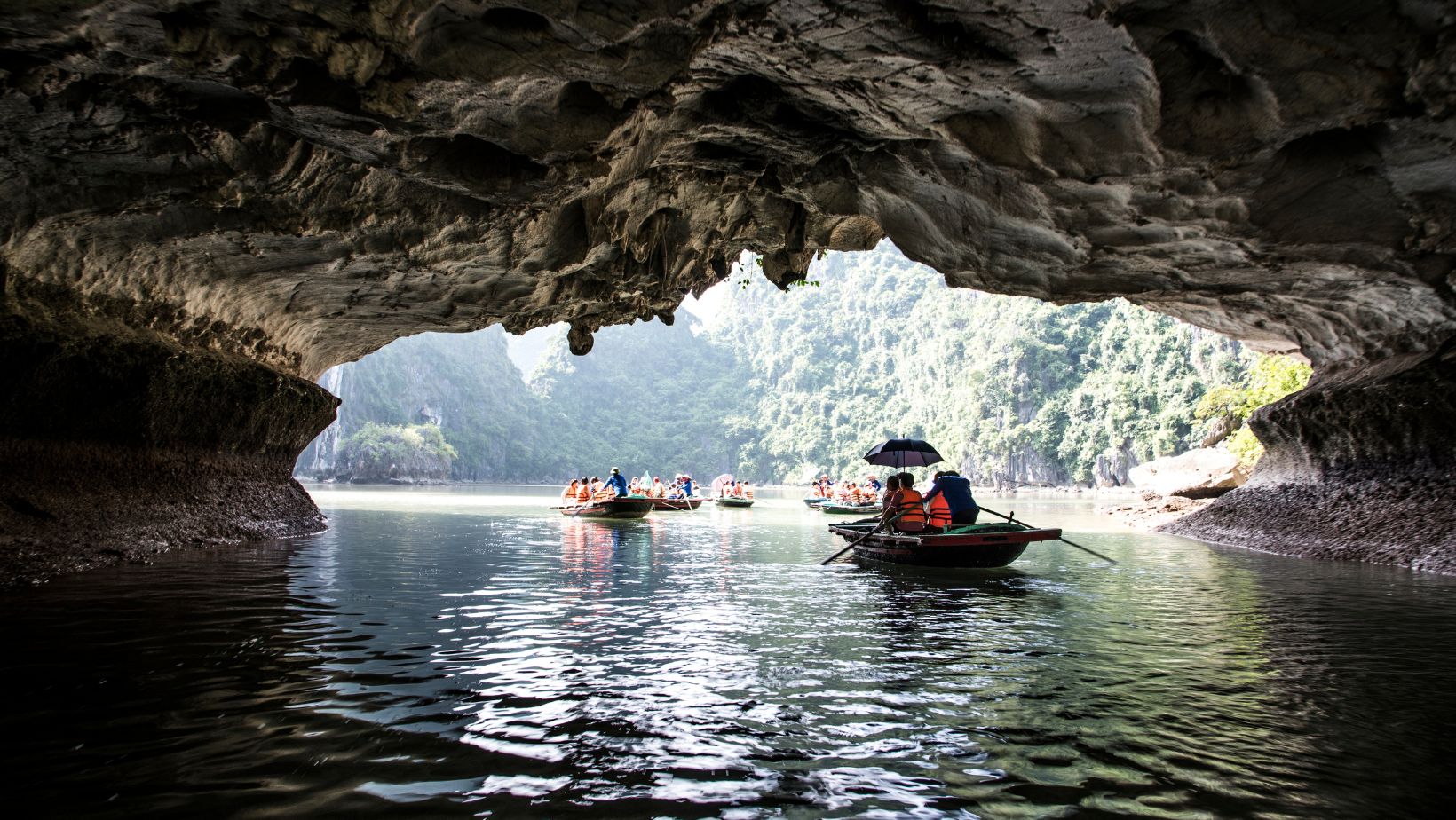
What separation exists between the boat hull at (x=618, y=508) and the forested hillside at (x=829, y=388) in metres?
40.5

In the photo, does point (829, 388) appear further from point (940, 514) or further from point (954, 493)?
point (940, 514)

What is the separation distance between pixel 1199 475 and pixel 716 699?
22.7 metres

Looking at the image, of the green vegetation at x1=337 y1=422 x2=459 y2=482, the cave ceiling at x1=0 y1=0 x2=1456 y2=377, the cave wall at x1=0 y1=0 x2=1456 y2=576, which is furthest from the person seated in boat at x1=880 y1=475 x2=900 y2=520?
the green vegetation at x1=337 y1=422 x2=459 y2=482

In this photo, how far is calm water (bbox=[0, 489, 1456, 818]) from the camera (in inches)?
133

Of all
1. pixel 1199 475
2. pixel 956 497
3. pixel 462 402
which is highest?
pixel 462 402

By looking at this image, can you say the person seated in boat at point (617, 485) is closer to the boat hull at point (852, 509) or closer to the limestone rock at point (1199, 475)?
the boat hull at point (852, 509)

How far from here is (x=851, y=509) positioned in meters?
26.8

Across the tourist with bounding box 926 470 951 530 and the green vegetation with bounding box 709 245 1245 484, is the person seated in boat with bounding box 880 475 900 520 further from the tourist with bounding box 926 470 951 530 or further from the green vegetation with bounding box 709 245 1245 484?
the green vegetation with bounding box 709 245 1245 484

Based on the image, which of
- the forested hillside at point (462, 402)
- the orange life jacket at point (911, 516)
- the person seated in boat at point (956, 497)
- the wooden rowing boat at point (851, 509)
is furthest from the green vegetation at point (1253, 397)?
the forested hillside at point (462, 402)

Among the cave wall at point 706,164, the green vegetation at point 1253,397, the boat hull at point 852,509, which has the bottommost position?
the boat hull at point 852,509

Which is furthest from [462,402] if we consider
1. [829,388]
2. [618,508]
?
[618,508]

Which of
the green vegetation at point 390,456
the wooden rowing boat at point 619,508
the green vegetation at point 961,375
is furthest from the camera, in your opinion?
the green vegetation at point 390,456

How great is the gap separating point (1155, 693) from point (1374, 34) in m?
5.04

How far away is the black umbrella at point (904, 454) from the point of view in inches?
571
